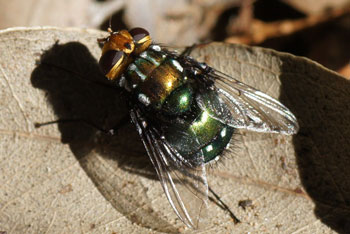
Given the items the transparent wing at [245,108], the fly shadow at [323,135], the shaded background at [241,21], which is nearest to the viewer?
the fly shadow at [323,135]

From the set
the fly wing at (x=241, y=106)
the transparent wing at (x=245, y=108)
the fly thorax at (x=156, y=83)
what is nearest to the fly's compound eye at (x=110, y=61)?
the fly thorax at (x=156, y=83)

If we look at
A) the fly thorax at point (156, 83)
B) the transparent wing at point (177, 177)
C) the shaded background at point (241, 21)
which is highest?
the fly thorax at point (156, 83)

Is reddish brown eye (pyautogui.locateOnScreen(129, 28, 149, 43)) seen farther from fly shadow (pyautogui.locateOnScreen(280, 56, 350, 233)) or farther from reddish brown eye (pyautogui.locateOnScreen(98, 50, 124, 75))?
fly shadow (pyautogui.locateOnScreen(280, 56, 350, 233))

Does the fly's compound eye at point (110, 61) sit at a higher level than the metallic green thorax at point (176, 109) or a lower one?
higher

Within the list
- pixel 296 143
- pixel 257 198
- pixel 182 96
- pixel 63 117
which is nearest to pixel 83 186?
pixel 63 117

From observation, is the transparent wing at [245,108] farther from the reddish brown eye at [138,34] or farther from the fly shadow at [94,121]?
the fly shadow at [94,121]

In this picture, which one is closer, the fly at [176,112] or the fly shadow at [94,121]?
the fly at [176,112]

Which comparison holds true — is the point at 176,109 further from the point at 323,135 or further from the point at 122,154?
the point at 323,135

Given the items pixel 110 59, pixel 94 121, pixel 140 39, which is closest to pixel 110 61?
pixel 110 59

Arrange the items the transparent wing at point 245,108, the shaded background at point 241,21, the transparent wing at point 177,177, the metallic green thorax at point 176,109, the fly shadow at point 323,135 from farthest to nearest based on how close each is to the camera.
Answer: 1. the shaded background at point 241,21
2. the transparent wing at point 245,108
3. the metallic green thorax at point 176,109
4. the fly shadow at point 323,135
5. the transparent wing at point 177,177
